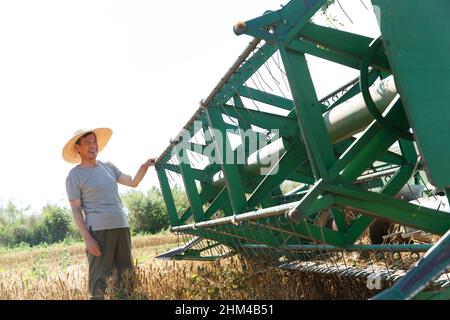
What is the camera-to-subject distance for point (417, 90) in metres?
2.82

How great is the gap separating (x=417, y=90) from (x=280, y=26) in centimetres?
78

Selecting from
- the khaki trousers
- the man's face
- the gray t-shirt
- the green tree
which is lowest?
the khaki trousers

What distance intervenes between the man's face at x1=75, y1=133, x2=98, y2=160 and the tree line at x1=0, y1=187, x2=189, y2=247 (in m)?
19.8

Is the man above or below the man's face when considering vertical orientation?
below

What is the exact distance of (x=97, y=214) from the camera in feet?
14.8

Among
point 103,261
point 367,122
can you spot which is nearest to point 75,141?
point 103,261

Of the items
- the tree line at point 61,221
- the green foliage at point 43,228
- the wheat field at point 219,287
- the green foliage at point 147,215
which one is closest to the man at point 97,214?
the wheat field at point 219,287

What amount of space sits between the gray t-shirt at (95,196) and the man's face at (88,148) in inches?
3.9

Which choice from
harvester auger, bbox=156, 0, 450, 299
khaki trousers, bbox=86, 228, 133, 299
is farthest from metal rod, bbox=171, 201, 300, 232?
khaki trousers, bbox=86, 228, 133, 299

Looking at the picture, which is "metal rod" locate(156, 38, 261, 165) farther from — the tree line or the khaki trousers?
the tree line

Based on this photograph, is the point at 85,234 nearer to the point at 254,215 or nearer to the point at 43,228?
the point at 254,215

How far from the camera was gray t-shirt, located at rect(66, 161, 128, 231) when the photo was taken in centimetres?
449

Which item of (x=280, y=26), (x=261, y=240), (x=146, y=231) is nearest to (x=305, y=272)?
(x=261, y=240)

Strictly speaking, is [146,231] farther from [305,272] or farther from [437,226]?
[437,226]
